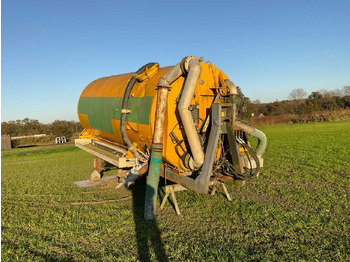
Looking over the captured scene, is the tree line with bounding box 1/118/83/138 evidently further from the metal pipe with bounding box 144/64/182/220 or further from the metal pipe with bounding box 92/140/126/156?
the metal pipe with bounding box 144/64/182/220

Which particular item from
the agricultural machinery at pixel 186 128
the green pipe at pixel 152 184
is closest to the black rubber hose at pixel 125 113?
Result: the agricultural machinery at pixel 186 128

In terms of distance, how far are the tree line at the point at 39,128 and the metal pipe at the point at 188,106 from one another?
99.4 feet

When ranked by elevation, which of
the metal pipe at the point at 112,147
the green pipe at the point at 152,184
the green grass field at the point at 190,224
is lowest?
the green grass field at the point at 190,224

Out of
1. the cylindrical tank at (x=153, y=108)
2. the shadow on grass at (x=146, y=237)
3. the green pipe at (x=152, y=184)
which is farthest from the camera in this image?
the cylindrical tank at (x=153, y=108)

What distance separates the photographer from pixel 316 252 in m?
4.09

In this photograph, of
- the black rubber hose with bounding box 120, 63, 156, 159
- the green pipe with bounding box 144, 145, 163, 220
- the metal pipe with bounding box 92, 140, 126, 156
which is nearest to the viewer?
the green pipe with bounding box 144, 145, 163, 220

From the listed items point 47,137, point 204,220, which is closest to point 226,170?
point 204,220

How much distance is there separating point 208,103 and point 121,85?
2.92 m

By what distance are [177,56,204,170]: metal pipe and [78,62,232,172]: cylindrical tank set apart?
16.6 inches

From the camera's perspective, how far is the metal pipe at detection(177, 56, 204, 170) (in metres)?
5.07

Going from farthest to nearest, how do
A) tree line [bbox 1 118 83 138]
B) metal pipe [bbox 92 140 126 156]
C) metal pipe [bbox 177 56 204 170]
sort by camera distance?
tree line [bbox 1 118 83 138] → metal pipe [bbox 92 140 126 156] → metal pipe [bbox 177 56 204 170]

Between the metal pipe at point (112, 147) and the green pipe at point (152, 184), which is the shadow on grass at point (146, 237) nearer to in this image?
the green pipe at point (152, 184)

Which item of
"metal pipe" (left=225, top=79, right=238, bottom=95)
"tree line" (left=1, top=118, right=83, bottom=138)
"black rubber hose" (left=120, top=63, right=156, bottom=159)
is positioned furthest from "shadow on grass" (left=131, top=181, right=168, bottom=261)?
"tree line" (left=1, top=118, right=83, bottom=138)

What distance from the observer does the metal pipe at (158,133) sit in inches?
208
